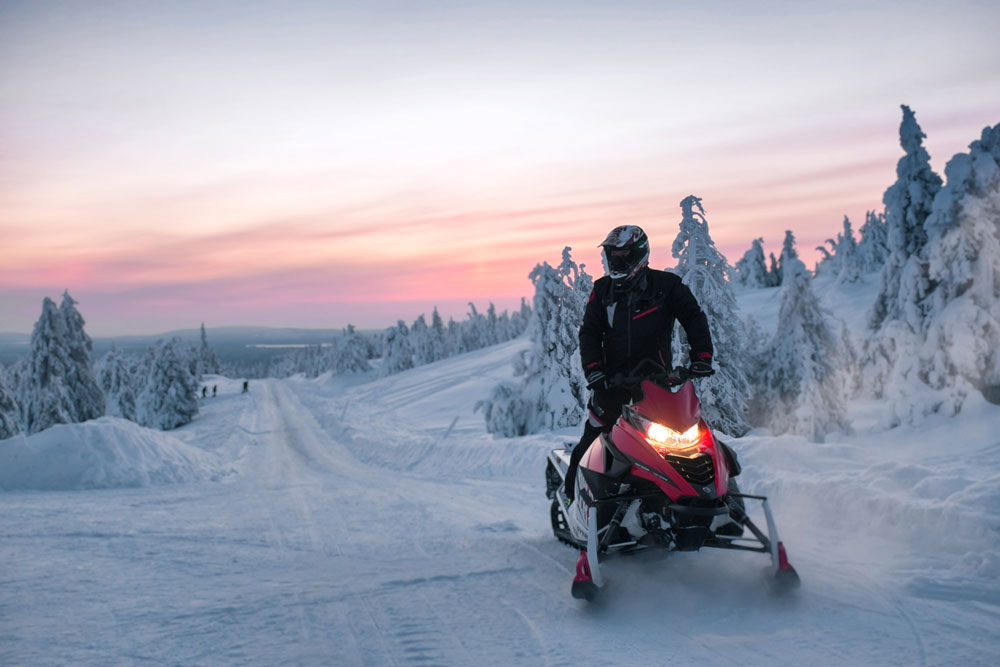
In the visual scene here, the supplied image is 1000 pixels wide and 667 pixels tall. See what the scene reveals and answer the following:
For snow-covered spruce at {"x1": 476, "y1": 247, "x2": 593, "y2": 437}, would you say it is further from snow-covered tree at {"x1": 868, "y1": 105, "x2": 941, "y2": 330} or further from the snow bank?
the snow bank

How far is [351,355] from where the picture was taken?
106250mm

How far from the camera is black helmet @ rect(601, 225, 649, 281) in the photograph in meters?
5.48

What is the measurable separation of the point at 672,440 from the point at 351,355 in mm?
104789

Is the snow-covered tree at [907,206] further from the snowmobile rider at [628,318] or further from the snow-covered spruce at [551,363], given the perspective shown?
the snowmobile rider at [628,318]

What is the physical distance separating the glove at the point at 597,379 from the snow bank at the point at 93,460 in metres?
12.4

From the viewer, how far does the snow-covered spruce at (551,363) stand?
88.6ft

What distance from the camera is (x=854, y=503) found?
720 cm

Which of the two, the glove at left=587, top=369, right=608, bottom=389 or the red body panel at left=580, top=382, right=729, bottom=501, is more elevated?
the glove at left=587, top=369, right=608, bottom=389

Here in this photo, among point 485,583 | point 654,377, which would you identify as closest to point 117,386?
point 485,583

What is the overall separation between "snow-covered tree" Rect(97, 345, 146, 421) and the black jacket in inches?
2435

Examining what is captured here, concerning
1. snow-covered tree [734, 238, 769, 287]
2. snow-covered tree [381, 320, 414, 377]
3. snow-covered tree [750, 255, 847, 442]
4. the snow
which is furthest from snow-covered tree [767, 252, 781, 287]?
the snow

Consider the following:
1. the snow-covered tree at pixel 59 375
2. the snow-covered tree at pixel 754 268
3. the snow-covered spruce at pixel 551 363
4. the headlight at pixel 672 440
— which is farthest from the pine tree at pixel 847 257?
the headlight at pixel 672 440

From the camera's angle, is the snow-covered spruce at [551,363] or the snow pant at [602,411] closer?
the snow pant at [602,411]

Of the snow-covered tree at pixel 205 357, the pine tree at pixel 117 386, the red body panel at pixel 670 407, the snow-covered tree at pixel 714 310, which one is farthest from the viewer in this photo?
the snow-covered tree at pixel 205 357
